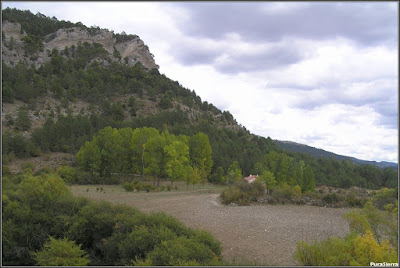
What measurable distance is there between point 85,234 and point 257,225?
938cm

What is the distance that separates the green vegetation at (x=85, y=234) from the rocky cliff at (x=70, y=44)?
236ft

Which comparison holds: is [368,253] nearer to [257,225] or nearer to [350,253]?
[350,253]

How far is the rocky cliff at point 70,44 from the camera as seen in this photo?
243ft

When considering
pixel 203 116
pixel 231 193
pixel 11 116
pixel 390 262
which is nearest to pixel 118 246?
pixel 390 262

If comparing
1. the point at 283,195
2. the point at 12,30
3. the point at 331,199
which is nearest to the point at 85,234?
the point at 283,195

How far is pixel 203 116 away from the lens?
243ft

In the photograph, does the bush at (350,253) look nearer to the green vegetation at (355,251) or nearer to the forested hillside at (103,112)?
the green vegetation at (355,251)

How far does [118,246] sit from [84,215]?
3399mm

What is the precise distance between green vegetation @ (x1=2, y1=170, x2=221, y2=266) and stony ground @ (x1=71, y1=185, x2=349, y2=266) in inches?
85.9

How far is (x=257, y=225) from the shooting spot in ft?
53.7

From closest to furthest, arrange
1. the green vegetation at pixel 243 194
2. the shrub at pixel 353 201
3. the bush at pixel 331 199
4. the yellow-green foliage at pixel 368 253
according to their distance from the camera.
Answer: the yellow-green foliage at pixel 368 253 → the green vegetation at pixel 243 194 → the shrub at pixel 353 201 → the bush at pixel 331 199

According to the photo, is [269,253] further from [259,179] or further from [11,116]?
[11,116]

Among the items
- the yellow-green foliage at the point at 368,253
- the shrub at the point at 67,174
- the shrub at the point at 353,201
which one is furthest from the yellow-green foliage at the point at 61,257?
the shrub at the point at 67,174

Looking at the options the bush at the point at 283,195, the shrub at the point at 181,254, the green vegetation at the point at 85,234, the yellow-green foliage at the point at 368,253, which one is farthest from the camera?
the bush at the point at 283,195
